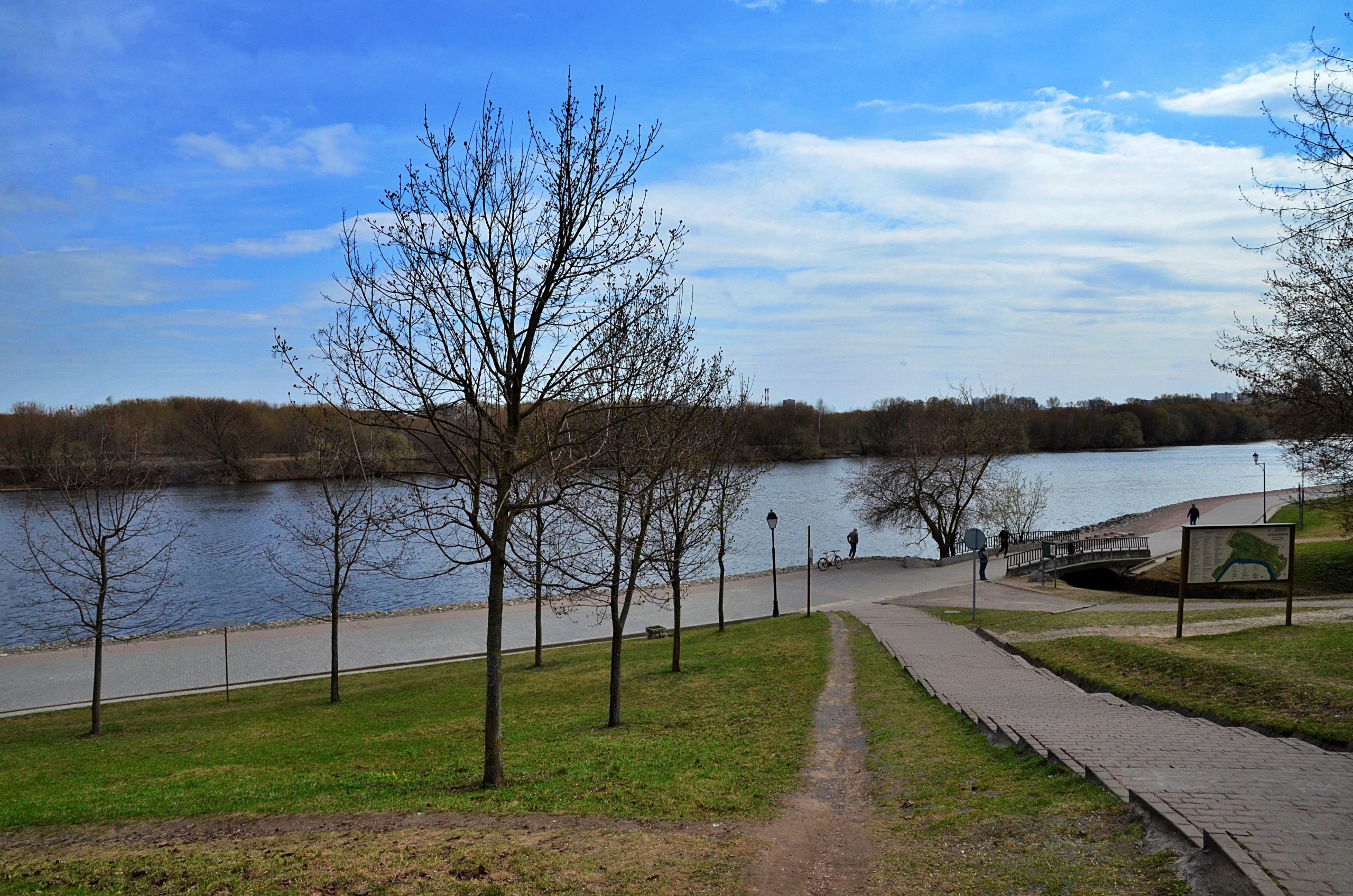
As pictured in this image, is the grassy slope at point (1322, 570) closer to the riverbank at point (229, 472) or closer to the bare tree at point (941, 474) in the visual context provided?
the bare tree at point (941, 474)

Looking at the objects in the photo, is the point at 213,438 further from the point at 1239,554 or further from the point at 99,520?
the point at 1239,554

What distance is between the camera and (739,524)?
56.8 m

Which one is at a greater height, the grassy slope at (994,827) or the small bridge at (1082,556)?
the grassy slope at (994,827)

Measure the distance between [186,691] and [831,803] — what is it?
17.6m

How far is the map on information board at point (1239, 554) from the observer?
50.4ft

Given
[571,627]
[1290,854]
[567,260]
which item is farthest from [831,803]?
[571,627]

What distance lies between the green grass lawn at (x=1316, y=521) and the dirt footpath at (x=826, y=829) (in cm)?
2843

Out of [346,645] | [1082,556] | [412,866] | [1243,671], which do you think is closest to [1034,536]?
[1082,556]

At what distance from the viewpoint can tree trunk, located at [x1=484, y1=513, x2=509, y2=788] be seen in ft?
28.0

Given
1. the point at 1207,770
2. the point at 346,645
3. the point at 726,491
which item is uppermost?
the point at 726,491

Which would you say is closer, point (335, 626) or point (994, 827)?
point (994, 827)

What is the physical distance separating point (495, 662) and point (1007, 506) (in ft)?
138

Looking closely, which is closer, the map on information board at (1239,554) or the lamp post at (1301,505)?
the map on information board at (1239,554)

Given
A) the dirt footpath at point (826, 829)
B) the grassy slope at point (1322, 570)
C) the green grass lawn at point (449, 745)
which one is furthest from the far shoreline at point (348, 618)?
the grassy slope at point (1322, 570)
